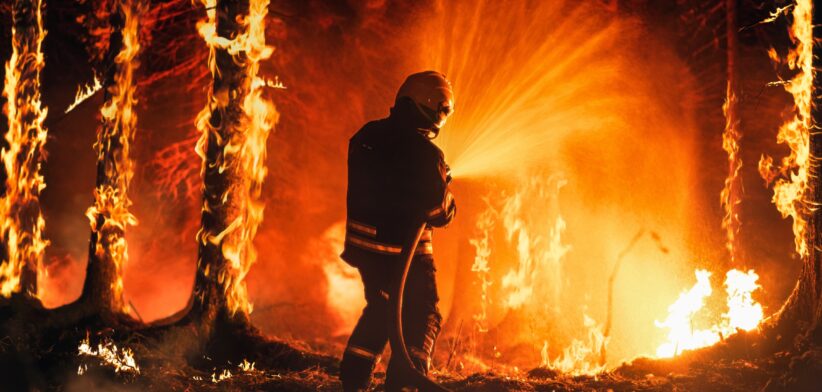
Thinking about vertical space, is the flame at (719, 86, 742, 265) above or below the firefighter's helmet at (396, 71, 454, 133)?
above

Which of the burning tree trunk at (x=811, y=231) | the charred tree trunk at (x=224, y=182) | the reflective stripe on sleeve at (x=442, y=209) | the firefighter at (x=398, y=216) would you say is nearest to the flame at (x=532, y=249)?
the burning tree trunk at (x=811, y=231)

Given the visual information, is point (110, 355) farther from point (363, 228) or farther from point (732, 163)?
point (732, 163)

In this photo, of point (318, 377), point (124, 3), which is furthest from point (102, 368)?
point (124, 3)

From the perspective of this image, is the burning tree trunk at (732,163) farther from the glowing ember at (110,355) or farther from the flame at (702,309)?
the glowing ember at (110,355)

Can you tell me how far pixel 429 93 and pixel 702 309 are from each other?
5.46 m

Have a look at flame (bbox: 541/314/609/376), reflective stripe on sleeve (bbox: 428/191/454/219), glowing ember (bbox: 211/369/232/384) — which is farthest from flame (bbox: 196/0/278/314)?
flame (bbox: 541/314/609/376)

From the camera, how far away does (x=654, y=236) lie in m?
11.5

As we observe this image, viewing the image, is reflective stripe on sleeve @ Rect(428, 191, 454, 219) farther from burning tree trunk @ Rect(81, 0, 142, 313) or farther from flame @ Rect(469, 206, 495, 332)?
flame @ Rect(469, 206, 495, 332)

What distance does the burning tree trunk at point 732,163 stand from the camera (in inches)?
450

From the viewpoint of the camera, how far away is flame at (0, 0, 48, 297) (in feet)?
35.5

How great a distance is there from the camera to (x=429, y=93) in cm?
664

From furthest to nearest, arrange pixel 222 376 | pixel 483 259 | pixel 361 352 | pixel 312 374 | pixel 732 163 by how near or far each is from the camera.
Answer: pixel 483 259 < pixel 732 163 < pixel 312 374 < pixel 222 376 < pixel 361 352

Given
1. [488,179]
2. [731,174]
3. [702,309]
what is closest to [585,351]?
[702,309]

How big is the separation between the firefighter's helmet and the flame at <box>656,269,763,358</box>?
3.99m
